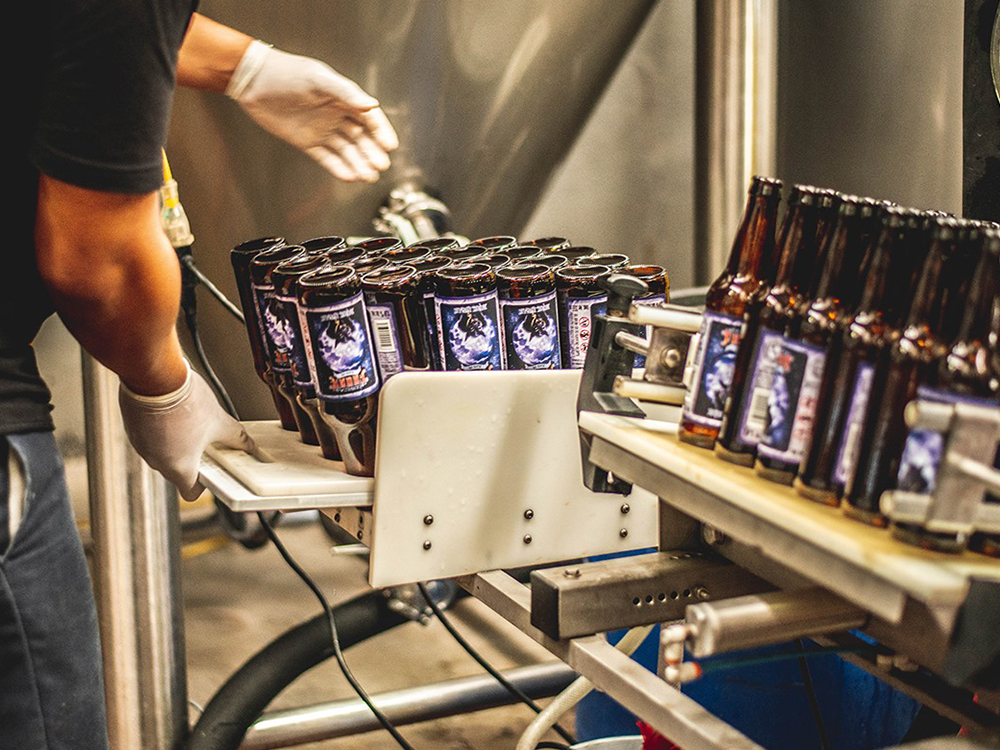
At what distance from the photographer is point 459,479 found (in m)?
1.19

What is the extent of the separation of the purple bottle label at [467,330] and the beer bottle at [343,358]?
80 mm

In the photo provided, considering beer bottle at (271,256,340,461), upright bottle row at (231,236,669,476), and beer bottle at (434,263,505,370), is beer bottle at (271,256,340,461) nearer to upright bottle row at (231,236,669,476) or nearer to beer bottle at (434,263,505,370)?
upright bottle row at (231,236,669,476)

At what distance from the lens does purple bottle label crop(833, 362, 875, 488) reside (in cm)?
80

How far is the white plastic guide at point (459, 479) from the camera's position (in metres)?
1.15

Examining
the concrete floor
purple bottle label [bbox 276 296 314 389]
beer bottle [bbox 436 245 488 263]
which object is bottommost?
the concrete floor

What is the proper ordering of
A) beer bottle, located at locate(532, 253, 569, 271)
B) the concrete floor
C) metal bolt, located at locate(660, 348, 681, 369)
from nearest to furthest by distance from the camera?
metal bolt, located at locate(660, 348, 681, 369)
beer bottle, located at locate(532, 253, 569, 271)
the concrete floor

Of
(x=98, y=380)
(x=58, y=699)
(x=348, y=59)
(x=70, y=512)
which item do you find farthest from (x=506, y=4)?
(x=58, y=699)

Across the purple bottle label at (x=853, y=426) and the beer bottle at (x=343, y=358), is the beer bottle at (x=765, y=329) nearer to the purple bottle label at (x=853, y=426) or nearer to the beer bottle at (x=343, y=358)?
the purple bottle label at (x=853, y=426)

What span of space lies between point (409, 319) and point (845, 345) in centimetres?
53

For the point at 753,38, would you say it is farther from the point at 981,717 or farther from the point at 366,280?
the point at 981,717

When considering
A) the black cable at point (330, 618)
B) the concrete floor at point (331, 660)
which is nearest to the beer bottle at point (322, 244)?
the black cable at point (330, 618)

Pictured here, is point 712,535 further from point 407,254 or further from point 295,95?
point 295,95

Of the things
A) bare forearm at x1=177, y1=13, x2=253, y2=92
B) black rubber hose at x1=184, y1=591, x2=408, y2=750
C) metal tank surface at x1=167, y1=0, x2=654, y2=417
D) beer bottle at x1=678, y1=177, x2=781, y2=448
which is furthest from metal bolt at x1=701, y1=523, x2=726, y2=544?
metal tank surface at x1=167, y1=0, x2=654, y2=417

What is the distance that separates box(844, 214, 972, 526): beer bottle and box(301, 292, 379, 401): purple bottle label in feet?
1.82
